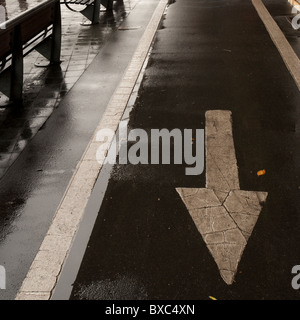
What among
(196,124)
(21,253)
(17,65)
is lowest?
(21,253)

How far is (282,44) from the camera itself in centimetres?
939

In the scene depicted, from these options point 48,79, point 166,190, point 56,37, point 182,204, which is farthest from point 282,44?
point 182,204

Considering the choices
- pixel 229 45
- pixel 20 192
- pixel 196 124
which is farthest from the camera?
pixel 229 45

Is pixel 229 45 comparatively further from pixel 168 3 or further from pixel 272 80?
pixel 168 3

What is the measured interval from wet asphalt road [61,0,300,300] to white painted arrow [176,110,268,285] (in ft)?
0.27

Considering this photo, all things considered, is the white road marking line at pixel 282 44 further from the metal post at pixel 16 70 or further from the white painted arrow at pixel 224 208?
the metal post at pixel 16 70

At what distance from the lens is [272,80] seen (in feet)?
24.4

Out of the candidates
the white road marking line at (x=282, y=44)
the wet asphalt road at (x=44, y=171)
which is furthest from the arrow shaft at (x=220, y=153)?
the white road marking line at (x=282, y=44)

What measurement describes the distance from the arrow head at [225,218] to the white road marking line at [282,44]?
387cm

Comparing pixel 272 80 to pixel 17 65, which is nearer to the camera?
pixel 17 65

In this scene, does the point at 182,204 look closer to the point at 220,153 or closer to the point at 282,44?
the point at 220,153

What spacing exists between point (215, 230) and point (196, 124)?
241 cm
